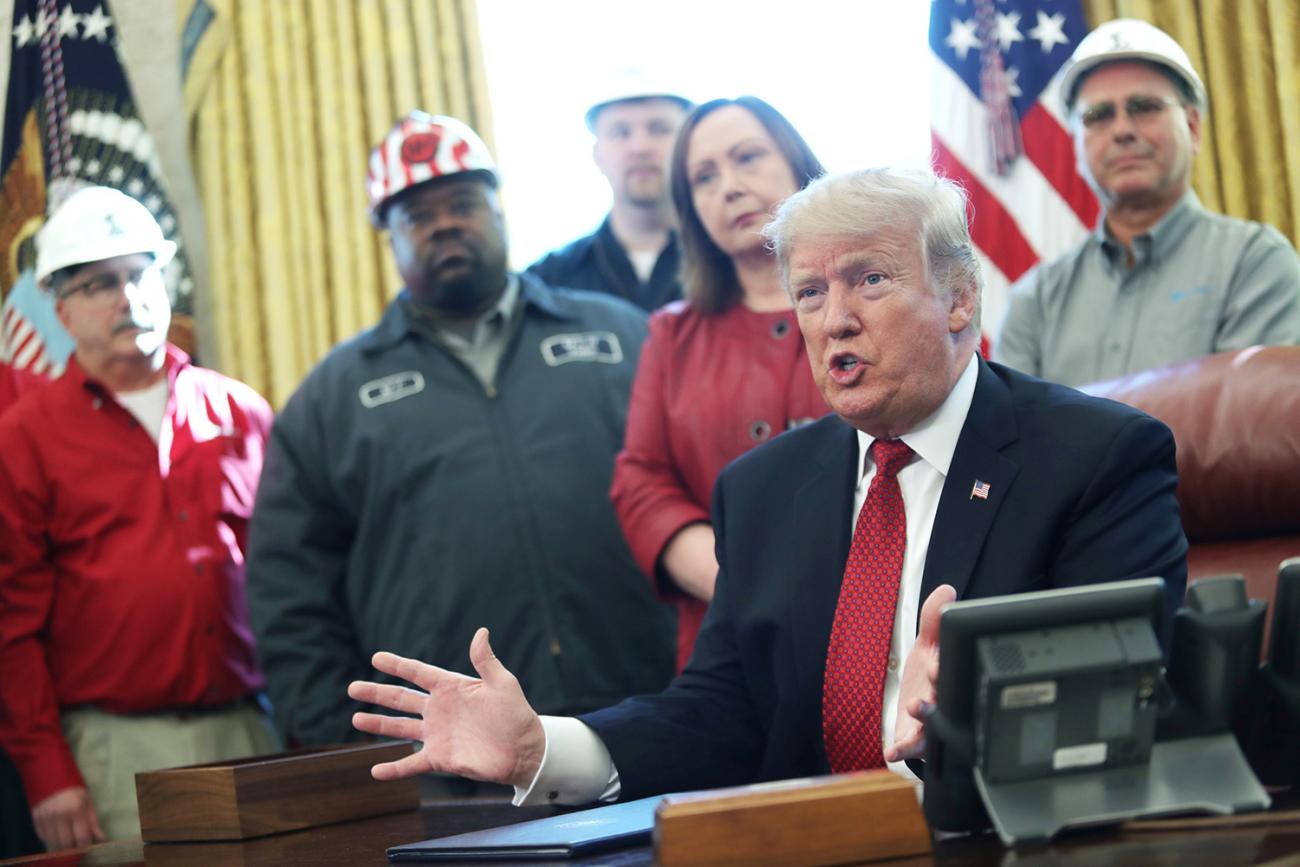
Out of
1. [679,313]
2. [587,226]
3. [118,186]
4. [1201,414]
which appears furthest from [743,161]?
[118,186]

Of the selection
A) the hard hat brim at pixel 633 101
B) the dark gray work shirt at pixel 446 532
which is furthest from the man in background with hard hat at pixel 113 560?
the hard hat brim at pixel 633 101

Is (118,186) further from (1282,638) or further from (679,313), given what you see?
(1282,638)

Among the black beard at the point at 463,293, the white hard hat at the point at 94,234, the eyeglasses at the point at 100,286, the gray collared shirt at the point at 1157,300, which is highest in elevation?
the white hard hat at the point at 94,234

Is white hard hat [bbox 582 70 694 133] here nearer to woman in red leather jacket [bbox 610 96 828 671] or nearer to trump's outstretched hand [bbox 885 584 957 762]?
woman in red leather jacket [bbox 610 96 828 671]

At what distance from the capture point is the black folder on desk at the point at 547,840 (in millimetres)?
1502

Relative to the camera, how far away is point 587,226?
4852 mm

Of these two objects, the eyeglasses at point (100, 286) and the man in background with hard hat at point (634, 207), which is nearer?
the eyeglasses at point (100, 286)

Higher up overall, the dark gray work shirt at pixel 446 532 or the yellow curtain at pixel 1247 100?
the yellow curtain at pixel 1247 100

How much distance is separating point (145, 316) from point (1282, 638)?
2784 mm

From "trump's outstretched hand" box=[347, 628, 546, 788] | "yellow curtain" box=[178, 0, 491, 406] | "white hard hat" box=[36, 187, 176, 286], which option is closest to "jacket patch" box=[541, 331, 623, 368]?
"white hard hat" box=[36, 187, 176, 286]

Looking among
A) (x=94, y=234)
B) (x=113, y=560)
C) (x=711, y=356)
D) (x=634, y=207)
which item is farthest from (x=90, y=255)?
(x=711, y=356)

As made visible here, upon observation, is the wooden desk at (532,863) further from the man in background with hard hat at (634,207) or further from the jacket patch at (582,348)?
the man in background with hard hat at (634,207)

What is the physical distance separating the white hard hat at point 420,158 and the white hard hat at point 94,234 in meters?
0.55

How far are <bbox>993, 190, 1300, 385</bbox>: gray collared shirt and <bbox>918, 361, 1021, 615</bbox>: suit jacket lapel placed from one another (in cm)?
114
